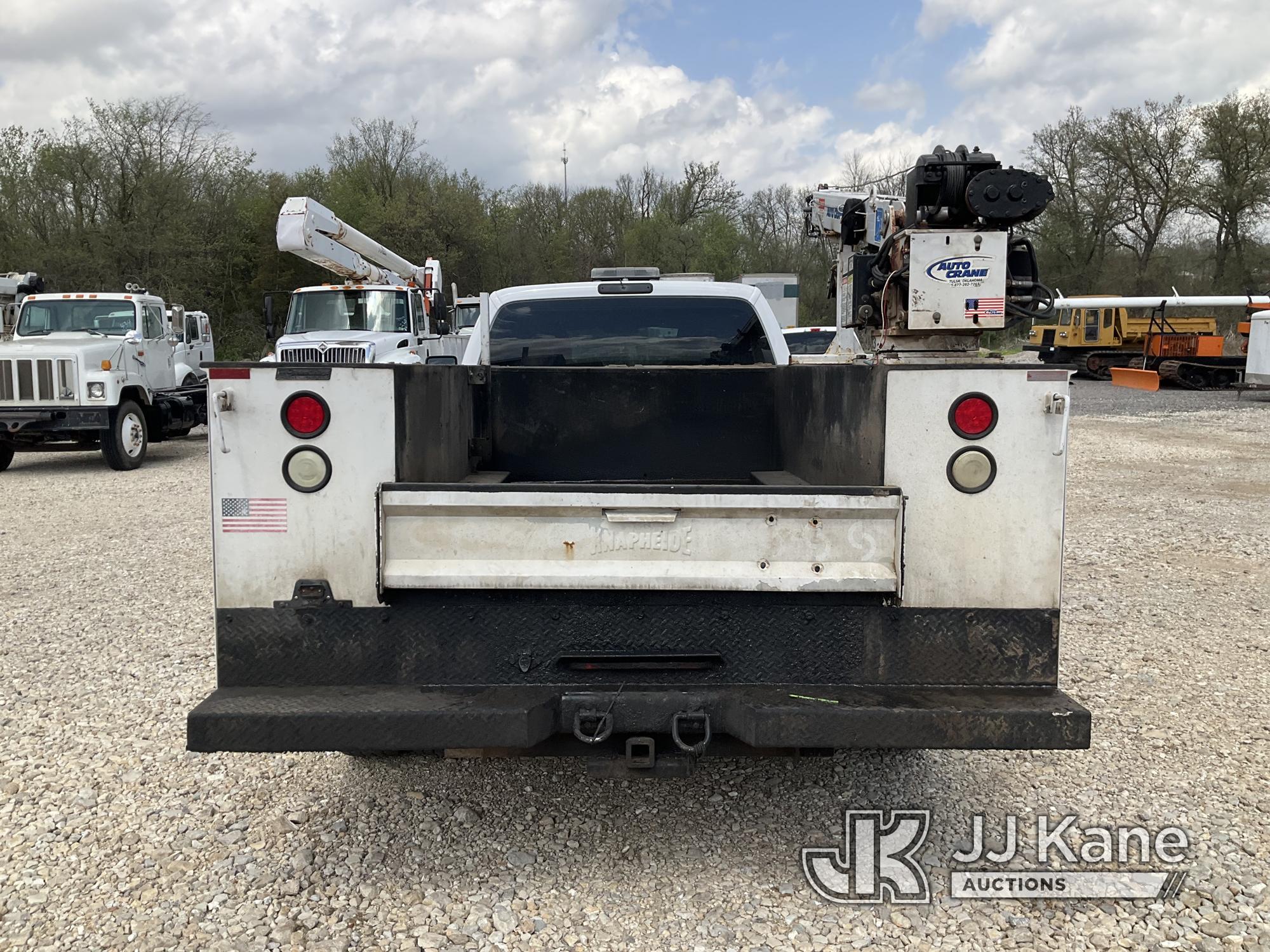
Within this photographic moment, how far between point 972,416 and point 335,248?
1408 cm

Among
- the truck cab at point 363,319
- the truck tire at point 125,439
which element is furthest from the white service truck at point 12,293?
the truck cab at point 363,319

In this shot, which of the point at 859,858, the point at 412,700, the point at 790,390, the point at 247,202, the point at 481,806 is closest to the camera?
the point at 412,700

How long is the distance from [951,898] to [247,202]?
125 ft

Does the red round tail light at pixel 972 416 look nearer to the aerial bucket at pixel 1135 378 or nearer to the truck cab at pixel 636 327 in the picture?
the truck cab at pixel 636 327

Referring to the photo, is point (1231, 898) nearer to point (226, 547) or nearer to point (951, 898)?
point (951, 898)

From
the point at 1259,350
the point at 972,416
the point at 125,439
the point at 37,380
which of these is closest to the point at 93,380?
the point at 37,380

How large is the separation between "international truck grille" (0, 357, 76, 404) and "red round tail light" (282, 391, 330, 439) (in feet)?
40.6

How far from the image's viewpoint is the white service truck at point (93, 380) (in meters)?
13.3

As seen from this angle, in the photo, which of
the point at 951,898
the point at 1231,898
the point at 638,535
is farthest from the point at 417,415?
the point at 1231,898

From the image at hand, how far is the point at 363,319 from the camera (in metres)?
16.7

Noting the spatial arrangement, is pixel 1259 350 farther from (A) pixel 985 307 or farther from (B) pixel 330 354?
(B) pixel 330 354

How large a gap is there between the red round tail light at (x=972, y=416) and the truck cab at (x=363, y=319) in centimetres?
1383

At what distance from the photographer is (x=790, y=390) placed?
13.8 feet

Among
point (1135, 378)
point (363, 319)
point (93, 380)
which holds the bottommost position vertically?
point (1135, 378)
